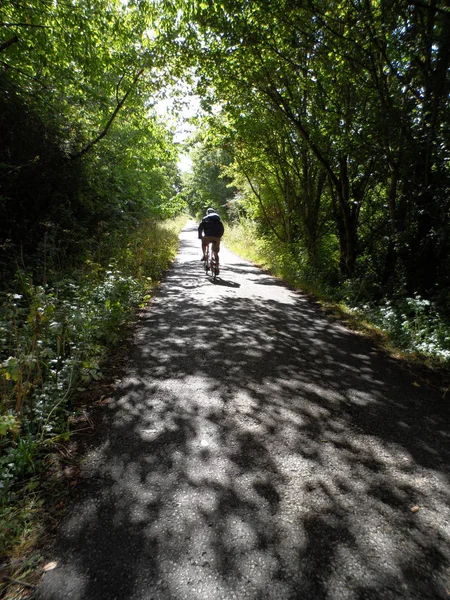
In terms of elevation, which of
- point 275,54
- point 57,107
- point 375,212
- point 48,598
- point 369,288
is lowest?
point 48,598

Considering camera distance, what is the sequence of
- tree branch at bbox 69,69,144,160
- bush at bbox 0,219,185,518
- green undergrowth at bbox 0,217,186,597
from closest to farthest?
green undergrowth at bbox 0,217,186,597, bush at bbox 0,219,185,518, tree branch at bbox 69,69,144,160

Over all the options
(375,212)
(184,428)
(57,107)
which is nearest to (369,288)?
(375,212)

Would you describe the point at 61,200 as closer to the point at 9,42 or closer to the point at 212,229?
the point at 9,42

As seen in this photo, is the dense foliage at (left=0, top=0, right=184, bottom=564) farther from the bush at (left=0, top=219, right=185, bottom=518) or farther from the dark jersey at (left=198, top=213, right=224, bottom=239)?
the dark jersey at (left=198, top=213, right=224, bottom=239)

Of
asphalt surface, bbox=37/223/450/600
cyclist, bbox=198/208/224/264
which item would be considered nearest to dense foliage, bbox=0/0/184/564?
asphalt surface, bbox=37/223/450/600

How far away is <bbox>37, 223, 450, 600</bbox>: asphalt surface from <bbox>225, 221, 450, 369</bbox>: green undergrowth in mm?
743

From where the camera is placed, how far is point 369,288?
6.97 meters

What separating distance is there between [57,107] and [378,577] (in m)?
9.65

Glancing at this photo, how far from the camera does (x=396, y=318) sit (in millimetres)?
5359

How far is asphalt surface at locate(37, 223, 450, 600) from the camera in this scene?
1.65 m

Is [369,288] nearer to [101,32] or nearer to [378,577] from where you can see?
[378,577]

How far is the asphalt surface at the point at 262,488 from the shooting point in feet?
5.41

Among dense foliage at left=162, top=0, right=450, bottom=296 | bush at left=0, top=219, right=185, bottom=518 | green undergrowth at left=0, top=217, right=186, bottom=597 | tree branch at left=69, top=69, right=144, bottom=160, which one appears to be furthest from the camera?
tree branch at left=69, top=69, right=144, bottom=160

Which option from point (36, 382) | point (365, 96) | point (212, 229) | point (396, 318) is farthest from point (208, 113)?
point (36, 382)
